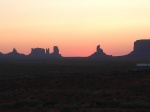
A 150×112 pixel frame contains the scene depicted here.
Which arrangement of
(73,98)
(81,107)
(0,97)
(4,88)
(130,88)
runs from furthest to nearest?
1. (4,88)
2. (130,88)
3. (0,97)
4. (73,98)
5. (81,107)

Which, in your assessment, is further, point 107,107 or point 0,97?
point 0,97

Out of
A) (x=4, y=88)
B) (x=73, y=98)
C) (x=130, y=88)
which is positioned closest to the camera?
(x=73, y=98)

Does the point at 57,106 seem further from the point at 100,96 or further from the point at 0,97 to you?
the point at 0,97

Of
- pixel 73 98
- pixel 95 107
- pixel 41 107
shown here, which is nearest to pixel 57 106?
pixel 41 107

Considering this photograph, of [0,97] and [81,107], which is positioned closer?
[81,107]

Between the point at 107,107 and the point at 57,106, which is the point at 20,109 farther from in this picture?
the point at 107,107

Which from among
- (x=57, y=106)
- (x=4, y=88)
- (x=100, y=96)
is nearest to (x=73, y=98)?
(x=100, y=96)

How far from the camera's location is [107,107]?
67.8ft

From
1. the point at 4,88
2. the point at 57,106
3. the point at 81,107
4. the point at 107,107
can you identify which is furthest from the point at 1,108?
the point at 4,88

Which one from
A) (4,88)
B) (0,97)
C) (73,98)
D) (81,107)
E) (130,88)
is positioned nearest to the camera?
(81,107)

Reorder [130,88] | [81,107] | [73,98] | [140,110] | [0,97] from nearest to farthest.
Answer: [140,110] < [81,107] < [73,98] < [0,97] < [130,88]

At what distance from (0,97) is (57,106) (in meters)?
7.19

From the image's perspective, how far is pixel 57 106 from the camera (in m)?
21.0

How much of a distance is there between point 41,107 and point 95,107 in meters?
3.24
